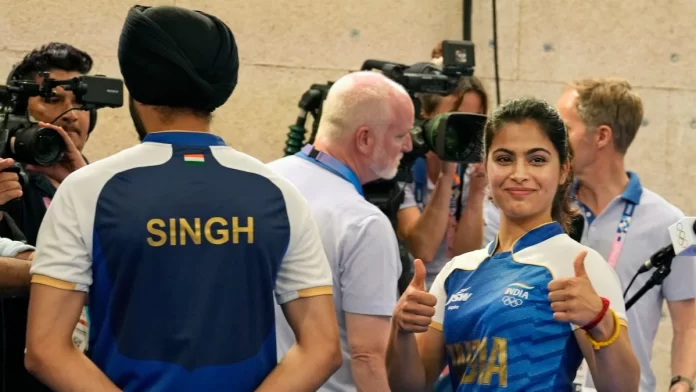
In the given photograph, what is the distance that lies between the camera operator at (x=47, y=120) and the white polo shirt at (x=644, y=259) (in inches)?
55.8

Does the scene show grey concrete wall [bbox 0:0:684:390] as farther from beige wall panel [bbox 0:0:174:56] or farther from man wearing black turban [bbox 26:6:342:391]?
man wearing black turban [bbox 26:6:342:391]

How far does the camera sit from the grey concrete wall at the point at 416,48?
12.5ft

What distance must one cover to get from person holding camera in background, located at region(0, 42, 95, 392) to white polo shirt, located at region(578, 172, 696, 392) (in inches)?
55.8

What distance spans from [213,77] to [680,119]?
351 cm

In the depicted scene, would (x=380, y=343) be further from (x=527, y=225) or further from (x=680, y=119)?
(x=680, y=119)

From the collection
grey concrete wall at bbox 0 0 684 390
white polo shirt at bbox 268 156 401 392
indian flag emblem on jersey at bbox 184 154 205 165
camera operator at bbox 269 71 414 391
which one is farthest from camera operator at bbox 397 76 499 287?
indian flag emblem on jersey at bbox 184 154 205 165

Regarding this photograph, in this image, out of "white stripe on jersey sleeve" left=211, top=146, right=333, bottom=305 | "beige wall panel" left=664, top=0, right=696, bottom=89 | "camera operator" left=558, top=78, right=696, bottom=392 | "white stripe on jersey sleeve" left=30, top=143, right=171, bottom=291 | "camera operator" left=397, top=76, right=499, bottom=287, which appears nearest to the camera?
"white stripe on jersey sleeve" left=30, top=143, right=171, bottom=291

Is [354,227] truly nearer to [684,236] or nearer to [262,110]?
[684,236]

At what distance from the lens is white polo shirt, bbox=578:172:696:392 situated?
2896 mm

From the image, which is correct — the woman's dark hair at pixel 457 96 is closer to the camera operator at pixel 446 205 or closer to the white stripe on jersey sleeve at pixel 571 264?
the camera operator at pixel 446 205

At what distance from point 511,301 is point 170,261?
63cm

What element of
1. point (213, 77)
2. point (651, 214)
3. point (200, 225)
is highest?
point (213, 77)

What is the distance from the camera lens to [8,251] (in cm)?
210

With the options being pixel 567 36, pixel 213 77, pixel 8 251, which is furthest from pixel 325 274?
pixel 567 36
